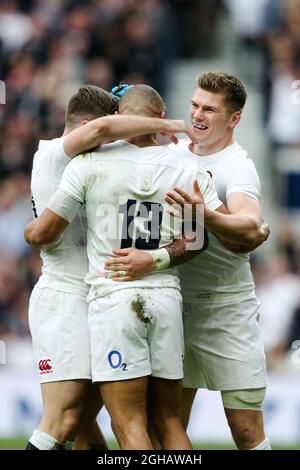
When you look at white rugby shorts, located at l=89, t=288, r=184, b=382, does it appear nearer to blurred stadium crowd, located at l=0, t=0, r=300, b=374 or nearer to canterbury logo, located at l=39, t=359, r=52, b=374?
canterbury logo, located at l=39, t=359, r=52, b=374

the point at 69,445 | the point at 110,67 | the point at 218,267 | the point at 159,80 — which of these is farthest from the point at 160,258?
the point at 159,80

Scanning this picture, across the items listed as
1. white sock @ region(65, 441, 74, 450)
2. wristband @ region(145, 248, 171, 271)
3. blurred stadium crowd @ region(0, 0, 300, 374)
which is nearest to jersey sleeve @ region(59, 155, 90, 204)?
wristband @ region(145, 248, 171, 271)

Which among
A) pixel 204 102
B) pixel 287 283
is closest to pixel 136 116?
pixel 204 102

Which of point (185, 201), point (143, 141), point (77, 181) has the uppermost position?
point (143, 141)

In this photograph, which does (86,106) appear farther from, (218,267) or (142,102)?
(218,267)

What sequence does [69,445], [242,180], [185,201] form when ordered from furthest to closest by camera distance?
[69,445] → [242,180] → [185,201]

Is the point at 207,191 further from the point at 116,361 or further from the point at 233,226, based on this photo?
the point at 116,361

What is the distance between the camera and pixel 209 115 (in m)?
7.14

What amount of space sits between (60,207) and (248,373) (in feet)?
5.46

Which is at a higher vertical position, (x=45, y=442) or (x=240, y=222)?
(x=240, y=222)

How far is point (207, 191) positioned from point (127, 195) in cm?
48

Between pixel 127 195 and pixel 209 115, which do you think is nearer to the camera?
pixel 127 195

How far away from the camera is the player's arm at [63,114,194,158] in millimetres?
6359

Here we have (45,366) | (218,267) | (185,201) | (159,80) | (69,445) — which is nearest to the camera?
(185,201)
